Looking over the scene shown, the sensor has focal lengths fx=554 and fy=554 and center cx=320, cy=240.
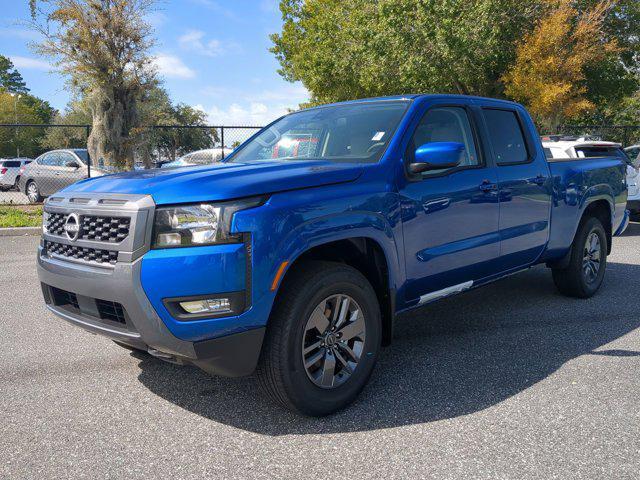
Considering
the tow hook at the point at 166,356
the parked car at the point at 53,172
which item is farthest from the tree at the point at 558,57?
the tow hook at the point at 166,356

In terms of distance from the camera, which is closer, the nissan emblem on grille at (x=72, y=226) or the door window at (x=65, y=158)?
the nissan emblem on grille at (x=72, y=226)

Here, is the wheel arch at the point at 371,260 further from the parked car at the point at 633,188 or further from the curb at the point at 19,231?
the curb at the point at 19,231

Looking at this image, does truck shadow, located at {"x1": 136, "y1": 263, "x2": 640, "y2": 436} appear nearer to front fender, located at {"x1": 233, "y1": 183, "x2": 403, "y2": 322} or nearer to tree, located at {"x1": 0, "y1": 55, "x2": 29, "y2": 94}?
front fender, located at {"x1": 233, "y1": 183, "x2": 403, "y2": 322}

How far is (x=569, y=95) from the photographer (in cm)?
1948

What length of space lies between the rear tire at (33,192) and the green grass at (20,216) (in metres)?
2.40

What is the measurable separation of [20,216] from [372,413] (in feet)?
36.9

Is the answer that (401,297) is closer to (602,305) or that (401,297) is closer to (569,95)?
(602,305)

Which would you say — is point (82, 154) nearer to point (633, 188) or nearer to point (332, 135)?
point (332, 135)

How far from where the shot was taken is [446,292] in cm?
392

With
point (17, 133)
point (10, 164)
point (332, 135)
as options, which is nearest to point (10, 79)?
point (17, 133)

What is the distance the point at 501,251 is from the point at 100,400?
3.08m

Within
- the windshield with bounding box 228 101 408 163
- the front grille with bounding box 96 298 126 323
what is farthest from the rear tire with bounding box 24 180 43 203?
the front grille with bounding box 96 298 126 323

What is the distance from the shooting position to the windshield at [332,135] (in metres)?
3.76

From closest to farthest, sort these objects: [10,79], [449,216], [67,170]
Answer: [449,216] < [67,170] < [10,79]
